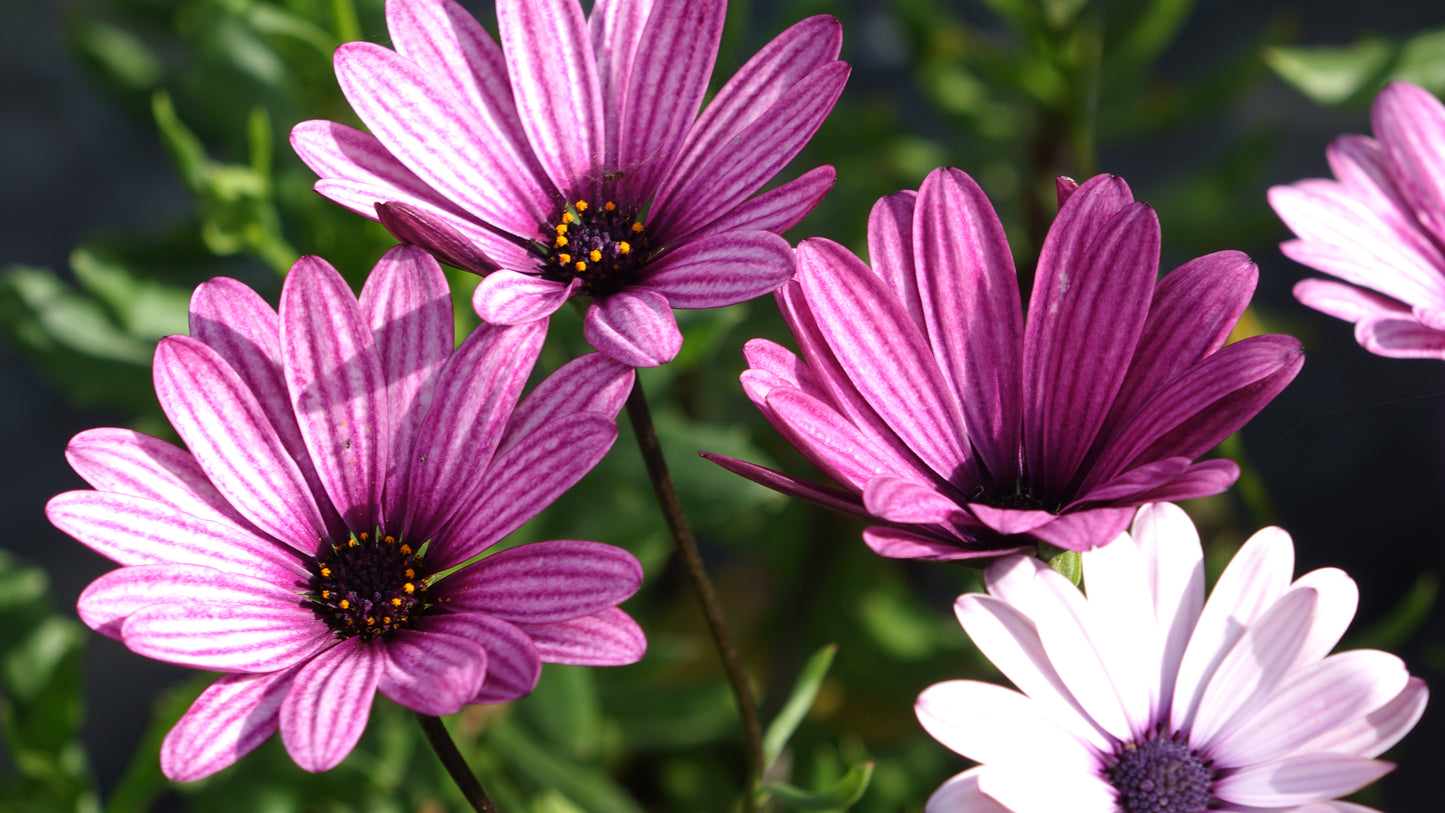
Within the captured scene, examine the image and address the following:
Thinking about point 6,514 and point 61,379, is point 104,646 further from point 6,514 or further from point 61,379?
point 61,379

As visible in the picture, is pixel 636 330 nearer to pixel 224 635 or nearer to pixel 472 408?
pixel 472 408

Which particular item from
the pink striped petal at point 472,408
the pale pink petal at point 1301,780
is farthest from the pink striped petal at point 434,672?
the pale pink petal at point 1301,780

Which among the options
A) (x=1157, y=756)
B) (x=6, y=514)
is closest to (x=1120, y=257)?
(x=1157, y=756)

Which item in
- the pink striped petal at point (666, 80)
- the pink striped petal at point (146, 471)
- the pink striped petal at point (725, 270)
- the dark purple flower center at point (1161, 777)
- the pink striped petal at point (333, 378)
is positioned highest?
the pink striped petal at point (666, 80)

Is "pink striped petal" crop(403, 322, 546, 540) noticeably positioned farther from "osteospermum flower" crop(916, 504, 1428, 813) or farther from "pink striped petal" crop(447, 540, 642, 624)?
"osteospermum flower" crop(916, 504, 1428, 813)

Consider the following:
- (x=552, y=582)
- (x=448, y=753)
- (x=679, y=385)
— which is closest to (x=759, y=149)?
(x=552, y=582)

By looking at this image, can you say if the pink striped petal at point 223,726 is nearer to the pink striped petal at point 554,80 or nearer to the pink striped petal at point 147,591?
the pink striped petal at point 147,591
